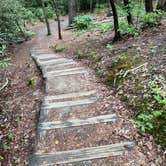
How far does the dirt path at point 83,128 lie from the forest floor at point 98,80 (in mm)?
170

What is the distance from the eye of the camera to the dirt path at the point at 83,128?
16.0 ft

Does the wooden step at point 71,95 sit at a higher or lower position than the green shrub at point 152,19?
lower

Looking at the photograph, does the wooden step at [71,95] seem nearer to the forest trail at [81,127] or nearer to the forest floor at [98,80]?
the forest trail at [81,127]

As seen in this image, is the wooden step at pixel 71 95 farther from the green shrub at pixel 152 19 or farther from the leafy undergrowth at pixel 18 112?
the green shrub at pixel 152 19

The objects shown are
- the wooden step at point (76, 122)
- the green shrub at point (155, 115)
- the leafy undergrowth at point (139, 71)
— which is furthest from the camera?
the wooden step at point (76, 122)

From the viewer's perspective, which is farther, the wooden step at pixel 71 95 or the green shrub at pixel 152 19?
the green shrub at pixel 152 19

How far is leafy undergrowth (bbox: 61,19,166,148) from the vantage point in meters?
5.52

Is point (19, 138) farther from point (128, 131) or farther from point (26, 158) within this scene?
point (128, 131)

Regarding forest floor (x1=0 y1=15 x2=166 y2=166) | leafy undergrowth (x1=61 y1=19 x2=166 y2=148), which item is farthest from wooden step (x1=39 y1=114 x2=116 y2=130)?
leafy undergrowth (x1=61 y1=19 x2=166 y2=148)

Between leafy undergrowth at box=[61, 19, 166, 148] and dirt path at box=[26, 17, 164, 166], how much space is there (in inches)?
11.9

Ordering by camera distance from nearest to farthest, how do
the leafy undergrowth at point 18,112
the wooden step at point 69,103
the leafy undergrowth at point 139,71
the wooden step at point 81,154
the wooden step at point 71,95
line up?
1. the wooden step at point 81,154
2. the leafy undergrowth at point 18,112
3. the leafy undergrowth at point 139,71
4. the wooden step at point 69,103
5. the wooden step at point 71,95

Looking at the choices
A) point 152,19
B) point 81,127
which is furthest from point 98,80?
point 152,19

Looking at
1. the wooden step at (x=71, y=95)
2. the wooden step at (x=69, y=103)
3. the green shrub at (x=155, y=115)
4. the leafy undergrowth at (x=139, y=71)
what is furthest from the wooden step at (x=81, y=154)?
the wooden step at (x=71, y=95)

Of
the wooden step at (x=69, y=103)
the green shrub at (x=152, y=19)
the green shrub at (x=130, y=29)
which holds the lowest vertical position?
the wooden step at (x=69, y=103)
